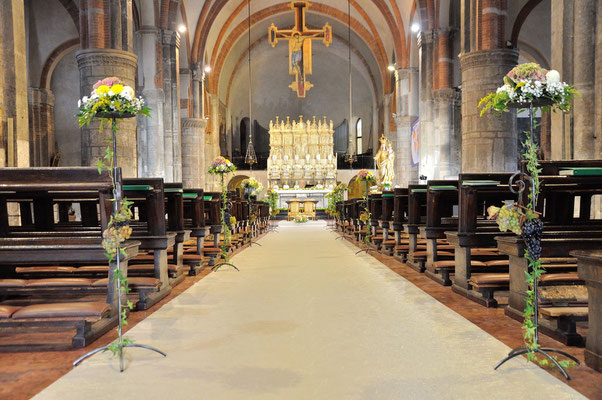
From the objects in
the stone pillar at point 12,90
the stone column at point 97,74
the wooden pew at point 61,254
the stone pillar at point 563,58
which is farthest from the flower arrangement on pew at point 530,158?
the stone column at point 97,74

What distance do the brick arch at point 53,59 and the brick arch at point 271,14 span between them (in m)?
9.28

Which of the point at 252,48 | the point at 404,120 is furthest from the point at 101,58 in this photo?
the point at 252,48

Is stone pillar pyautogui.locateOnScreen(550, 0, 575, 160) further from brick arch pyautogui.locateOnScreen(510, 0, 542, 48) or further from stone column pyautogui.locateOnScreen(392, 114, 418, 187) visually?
stone column pyautogui.locateOnScreen(392, 114, 418, 187)

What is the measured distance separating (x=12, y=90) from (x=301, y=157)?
2182 centimetres

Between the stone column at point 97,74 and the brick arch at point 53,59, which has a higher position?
the brick arch at point 53,59

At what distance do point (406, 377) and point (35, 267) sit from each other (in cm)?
478

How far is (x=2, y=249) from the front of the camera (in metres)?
4.08

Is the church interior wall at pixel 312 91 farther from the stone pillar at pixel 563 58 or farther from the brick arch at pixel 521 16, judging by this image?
the stone pillar at pixel 563 58

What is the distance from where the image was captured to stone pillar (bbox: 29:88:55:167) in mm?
18406

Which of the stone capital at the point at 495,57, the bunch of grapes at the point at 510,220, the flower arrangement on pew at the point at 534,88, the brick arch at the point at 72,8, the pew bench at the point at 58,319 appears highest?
the brick arch at the point at 72,8

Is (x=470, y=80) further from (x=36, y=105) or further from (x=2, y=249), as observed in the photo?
(x=36, y=105)

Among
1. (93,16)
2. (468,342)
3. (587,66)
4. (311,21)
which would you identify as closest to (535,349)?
(468,342)

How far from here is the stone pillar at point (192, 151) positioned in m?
21.8

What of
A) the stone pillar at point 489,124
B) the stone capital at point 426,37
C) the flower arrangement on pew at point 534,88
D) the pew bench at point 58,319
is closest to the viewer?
the flower arrangement on pew at point 534,88
